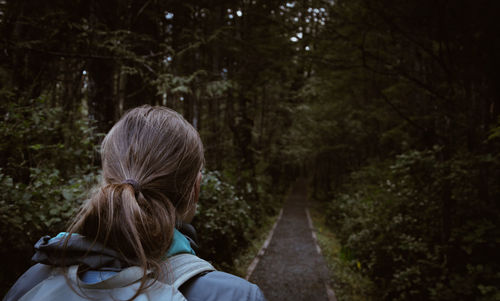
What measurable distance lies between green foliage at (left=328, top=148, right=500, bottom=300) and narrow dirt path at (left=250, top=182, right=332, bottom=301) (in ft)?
4.67

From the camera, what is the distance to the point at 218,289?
3.21 ft

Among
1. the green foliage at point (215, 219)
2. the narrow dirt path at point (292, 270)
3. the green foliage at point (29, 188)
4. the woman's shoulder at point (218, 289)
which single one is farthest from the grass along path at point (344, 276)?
the woman's shoulder at point (218, 289)

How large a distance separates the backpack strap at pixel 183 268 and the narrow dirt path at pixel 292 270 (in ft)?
18.8

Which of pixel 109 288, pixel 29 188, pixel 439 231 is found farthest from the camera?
pixel 439 231

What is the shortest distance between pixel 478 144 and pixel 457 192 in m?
0.93

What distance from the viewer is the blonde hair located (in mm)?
1007

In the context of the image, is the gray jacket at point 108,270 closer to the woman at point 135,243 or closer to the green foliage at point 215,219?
the woman at point 135,243

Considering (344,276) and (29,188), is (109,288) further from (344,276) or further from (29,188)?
(344,276)

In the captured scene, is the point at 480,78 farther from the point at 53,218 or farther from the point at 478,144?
the point at 53,218

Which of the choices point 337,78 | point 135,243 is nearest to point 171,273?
point 135,243

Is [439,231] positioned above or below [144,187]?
below

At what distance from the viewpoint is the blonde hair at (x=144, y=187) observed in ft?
3.30

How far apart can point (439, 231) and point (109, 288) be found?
6063 millimetres

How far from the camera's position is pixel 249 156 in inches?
489
